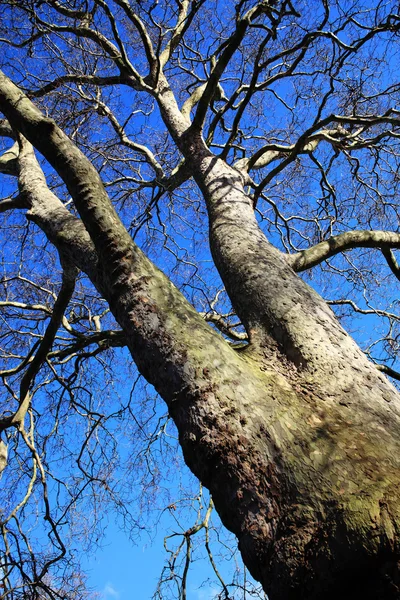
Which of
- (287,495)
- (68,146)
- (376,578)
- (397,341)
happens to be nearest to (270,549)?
(287,495)

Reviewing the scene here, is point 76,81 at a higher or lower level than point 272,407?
higher

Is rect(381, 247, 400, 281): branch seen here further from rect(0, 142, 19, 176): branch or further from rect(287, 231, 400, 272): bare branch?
rect(0, 142, 19, 176): branch

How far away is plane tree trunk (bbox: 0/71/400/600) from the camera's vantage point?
109cm

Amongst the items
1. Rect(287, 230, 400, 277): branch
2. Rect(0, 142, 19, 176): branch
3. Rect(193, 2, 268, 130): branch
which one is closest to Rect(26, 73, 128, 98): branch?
Rect(0, 142, 19, 176): branch

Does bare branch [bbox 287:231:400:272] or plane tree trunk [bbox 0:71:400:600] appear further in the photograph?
bare branch [bbox 287:231:400:272]

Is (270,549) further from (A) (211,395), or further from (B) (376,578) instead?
(A) (211,395)

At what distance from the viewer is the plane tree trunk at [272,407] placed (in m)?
1.09

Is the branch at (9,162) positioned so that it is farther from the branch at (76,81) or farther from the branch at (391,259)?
the branch at (391,259)

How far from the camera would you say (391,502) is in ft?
3.55

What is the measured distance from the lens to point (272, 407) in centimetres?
142

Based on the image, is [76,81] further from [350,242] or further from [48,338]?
[350,242]

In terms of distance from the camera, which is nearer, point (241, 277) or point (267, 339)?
point (267, 339)

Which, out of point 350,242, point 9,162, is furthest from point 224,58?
point 9,162

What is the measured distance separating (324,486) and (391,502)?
159 millimetres
